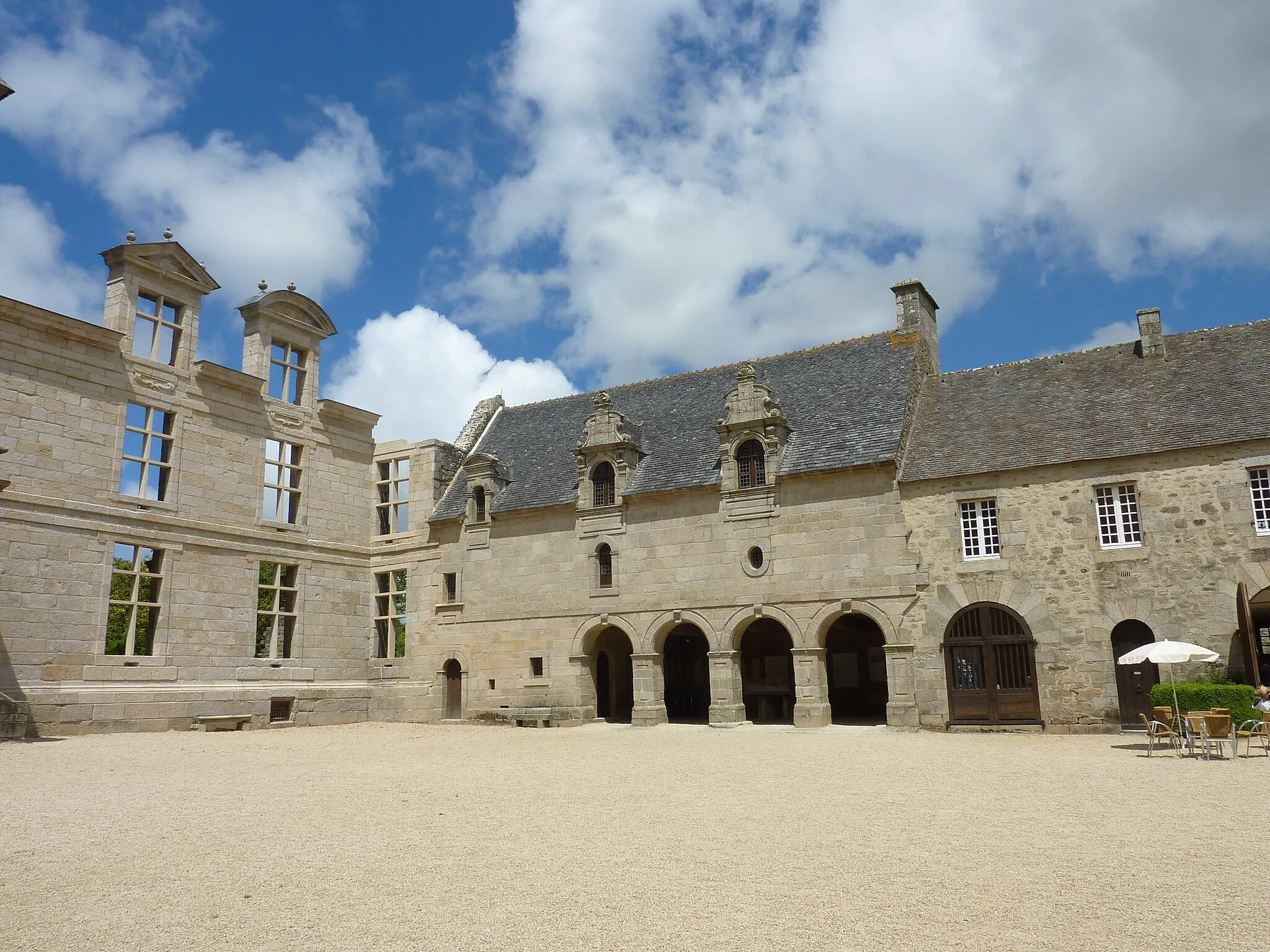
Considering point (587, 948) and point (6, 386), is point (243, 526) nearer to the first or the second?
point (6, 386)

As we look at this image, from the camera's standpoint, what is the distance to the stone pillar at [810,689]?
1950 centimetres

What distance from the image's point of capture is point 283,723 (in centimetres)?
2242

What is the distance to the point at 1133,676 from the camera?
57.0ft

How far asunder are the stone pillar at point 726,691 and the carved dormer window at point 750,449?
10.5ft

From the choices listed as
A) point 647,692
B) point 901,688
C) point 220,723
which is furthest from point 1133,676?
point 220,723

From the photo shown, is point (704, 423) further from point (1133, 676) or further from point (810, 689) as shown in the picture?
point (1133, 676)

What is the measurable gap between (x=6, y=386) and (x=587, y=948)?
60.4 ft

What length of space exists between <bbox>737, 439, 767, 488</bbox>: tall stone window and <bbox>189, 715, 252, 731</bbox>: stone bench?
12.4 meters

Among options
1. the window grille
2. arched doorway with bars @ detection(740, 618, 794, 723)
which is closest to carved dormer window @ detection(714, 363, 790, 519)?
the window grille

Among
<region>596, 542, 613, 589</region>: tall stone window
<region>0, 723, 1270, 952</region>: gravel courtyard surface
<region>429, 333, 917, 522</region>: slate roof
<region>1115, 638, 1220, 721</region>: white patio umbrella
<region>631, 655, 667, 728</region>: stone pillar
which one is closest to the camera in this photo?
<region>0, 723, 1270, 952</region>: gravel courtyard surface

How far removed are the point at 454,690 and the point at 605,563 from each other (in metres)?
5.46

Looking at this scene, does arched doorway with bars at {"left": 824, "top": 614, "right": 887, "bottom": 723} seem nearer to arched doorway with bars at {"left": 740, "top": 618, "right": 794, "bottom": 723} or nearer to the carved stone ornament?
arched doorway with bars at {"left": 740, "top": 618, "right": 794, "bottom": 723}

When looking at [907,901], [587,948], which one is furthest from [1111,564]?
[587,948]

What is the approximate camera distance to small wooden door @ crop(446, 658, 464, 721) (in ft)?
79.9
